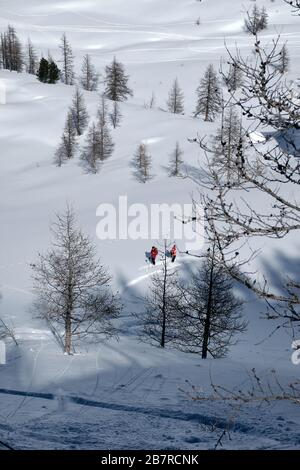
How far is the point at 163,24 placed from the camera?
12019cm

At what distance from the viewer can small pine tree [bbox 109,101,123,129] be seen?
195 ft

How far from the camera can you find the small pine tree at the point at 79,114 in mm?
59062

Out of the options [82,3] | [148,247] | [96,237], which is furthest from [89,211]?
[82,3]

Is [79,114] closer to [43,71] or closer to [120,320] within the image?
[43,71]

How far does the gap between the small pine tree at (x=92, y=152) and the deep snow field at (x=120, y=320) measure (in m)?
1.33

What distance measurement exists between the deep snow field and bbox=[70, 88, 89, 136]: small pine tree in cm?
220

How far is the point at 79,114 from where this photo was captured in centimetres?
6062

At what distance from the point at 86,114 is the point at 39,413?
55.0m

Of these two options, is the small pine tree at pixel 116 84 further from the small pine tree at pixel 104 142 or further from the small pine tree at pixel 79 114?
the small pine tree at pixel 104 142

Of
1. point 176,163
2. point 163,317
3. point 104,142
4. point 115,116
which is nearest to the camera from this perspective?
point 163,317

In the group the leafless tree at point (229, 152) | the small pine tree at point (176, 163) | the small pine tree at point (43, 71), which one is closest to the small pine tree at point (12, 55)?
the small pine tree at point (43, 71)

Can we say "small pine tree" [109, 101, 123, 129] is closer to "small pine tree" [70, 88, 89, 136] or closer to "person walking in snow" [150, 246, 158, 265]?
"small pine tree" [70, 88, 89, 136]

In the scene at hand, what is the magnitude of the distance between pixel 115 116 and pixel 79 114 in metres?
5.20

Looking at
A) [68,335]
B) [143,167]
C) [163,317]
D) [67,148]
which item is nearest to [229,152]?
[68,335]
